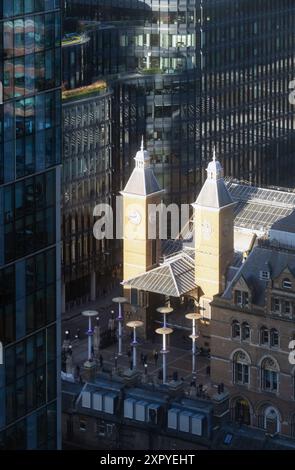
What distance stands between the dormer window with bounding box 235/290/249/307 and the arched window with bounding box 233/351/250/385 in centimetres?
474

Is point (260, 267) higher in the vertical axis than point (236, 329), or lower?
higher

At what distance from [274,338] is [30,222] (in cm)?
6118

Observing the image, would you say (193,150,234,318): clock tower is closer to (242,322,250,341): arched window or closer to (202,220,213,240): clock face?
(202,220,213,240): clock face

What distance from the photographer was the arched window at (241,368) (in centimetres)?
17938

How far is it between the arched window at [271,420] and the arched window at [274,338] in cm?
613

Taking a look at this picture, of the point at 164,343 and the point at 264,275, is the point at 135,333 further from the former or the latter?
the point at 264,275

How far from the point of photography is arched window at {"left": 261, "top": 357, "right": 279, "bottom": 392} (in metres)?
178

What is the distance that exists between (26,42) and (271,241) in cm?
7004

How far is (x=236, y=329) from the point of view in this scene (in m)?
180

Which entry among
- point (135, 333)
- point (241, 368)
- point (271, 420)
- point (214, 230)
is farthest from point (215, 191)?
point (271, 420)

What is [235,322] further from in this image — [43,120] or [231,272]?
[43,120]

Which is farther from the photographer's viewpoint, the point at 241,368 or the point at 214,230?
the point at 214,230

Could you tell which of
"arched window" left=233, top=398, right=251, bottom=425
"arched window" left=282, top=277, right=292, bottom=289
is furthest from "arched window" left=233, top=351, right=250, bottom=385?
"arched window" left=282, top=277, right=292, bottom=289

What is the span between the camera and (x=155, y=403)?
16500 cm
